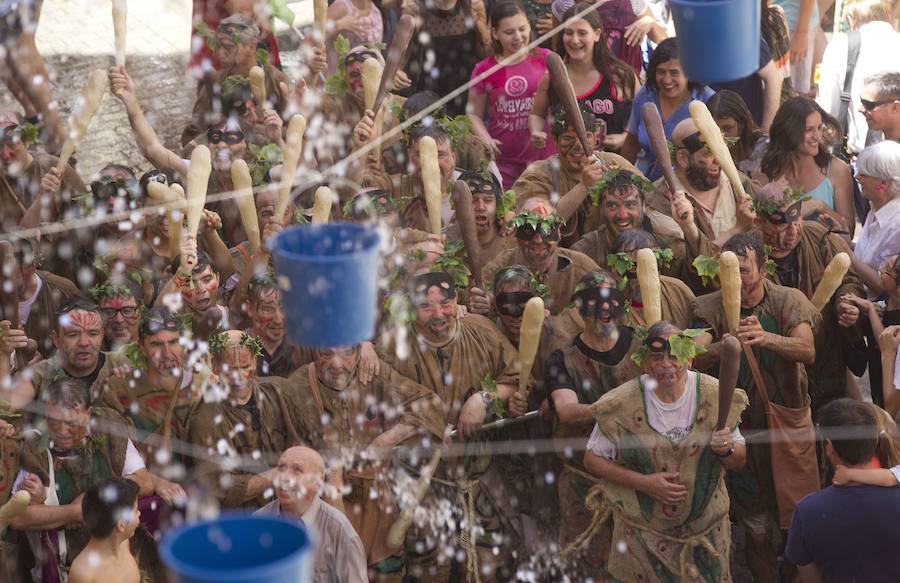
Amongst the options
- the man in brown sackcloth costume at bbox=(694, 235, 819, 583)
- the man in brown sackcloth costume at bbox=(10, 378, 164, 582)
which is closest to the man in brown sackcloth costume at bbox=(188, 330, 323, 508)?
the man in brown sackcloth costume at bbox=(10, 378, 164, 582)

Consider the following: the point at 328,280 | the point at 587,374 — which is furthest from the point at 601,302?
the point at 328,280

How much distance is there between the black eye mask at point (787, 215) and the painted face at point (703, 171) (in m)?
0.47

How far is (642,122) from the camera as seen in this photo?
809 centimetres

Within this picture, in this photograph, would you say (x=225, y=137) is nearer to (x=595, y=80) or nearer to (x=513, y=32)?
(x=513, y=32)

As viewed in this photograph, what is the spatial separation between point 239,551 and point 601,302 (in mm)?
3120

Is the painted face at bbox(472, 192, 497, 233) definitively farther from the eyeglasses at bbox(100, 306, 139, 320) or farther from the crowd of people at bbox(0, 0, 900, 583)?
the eyeglasses at bbox(100, 306, 139, 320)

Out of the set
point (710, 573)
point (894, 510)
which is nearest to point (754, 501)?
point (710, 573)

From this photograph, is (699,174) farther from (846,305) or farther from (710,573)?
(710,573)

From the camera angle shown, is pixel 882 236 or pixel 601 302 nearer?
pixel 601 302

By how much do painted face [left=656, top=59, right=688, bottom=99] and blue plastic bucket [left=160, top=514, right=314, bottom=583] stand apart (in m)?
5.01

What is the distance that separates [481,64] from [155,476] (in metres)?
3.18

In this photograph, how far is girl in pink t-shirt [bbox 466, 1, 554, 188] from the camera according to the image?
8258mm

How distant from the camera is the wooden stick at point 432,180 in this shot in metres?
6.94

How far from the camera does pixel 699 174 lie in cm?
741
